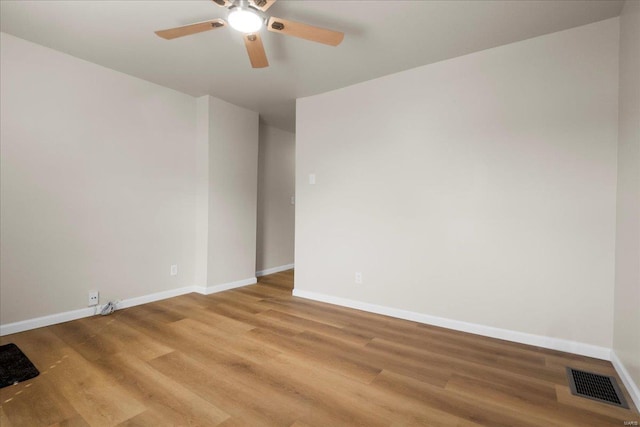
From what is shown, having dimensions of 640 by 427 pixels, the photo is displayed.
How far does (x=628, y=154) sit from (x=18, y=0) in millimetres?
4103

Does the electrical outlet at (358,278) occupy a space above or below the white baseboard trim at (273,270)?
above

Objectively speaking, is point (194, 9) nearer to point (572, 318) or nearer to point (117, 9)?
point (117, 9)

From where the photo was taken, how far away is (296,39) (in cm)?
249

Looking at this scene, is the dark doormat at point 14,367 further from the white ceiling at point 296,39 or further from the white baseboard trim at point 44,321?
the white ceiling at point 296,39

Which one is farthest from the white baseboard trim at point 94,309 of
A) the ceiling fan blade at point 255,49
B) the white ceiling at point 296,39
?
the ceiling fan blade at point 255,49

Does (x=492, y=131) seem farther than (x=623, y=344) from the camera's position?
Yes

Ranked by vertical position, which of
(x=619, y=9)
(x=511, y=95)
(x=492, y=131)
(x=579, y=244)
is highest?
(x=619, y=9)

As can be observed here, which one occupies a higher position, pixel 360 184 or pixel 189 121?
pixel 189 121

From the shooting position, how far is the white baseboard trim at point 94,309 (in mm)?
2558

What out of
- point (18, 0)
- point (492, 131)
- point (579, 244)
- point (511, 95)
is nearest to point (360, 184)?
point (492, 131)

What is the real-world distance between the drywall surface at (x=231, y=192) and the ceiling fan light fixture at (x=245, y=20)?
2087mm

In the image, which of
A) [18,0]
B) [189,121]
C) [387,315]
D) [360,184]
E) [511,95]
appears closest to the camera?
[18,0]

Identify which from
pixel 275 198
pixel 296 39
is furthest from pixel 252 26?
pixel 275 198

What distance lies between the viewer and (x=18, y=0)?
2064 millimetres
